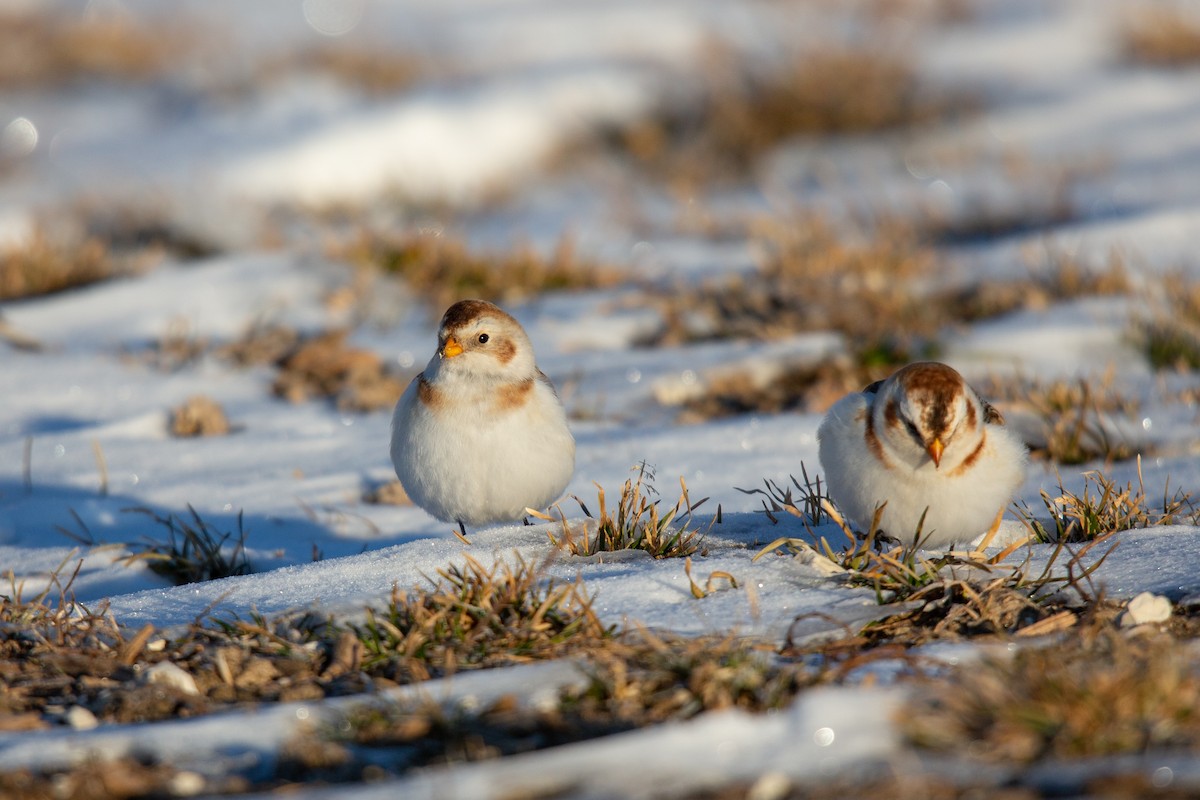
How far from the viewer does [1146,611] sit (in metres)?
2.85

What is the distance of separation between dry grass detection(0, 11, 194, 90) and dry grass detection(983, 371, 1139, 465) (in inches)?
390

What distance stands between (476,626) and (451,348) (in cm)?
120

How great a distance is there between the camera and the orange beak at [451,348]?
152 inches

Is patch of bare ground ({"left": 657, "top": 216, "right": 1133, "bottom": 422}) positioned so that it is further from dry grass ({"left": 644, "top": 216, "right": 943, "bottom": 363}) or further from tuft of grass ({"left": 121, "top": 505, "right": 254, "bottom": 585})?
tuft of grass ({"left": 121, "top": 505, "right": 254, "bottom": 585})

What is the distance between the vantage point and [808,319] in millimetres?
6090

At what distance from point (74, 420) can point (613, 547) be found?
3012 millimetres

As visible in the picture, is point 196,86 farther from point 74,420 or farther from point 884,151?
point 74,420

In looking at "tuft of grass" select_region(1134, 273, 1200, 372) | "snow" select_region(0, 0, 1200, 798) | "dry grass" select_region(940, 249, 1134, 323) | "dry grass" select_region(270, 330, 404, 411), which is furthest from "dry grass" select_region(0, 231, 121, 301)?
"tuft of grass" select_region(1134, 273, 1200, 372)

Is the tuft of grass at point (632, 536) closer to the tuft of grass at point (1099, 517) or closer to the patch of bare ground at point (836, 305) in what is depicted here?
the tuft of grass at point (1099, 517)

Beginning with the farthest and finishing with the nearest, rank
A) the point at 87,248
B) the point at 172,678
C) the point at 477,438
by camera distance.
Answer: the point at 87,248, the point at 477,438, the point at 172,678

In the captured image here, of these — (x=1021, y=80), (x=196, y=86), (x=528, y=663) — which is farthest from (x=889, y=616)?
(x=196, y=86)

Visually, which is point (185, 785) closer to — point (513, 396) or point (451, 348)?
point (513, 396)

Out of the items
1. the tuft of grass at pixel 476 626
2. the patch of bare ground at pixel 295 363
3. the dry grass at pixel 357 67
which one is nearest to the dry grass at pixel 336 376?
the patch of bare ground at pixel 295 363

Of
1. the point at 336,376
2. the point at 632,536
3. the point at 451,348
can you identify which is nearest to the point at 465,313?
the point at 451,348
